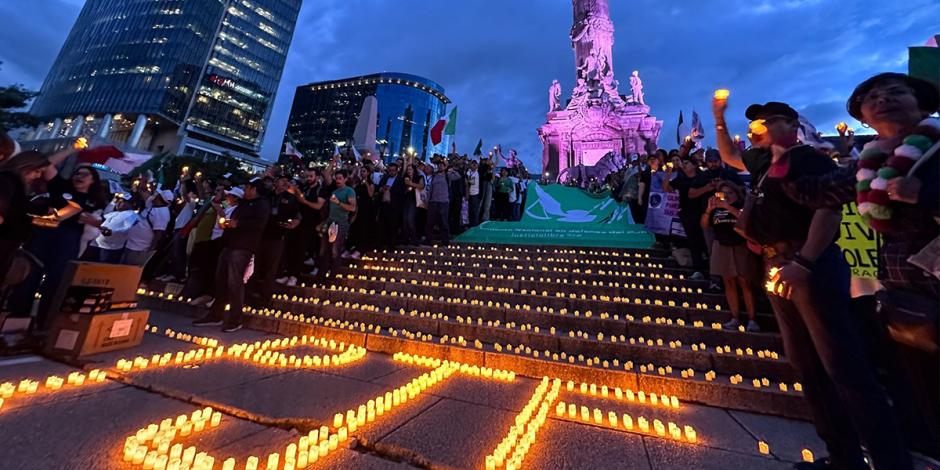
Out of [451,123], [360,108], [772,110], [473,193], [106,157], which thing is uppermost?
[360,108]

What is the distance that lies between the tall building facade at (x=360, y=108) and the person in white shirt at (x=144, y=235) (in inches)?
3568

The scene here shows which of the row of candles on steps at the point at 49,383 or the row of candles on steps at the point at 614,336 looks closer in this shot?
the row of candles on steps at the point at 49,383

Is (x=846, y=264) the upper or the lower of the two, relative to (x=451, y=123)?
lower

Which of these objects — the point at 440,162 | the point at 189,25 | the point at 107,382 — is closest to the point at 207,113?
the point at 189,25

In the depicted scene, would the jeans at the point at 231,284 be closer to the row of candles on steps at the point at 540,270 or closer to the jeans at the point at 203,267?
the jeans at the point at 203,267

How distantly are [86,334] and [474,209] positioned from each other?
8920 mm

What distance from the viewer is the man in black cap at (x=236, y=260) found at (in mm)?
4992

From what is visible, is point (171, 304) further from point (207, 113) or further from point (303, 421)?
point (207, 113)

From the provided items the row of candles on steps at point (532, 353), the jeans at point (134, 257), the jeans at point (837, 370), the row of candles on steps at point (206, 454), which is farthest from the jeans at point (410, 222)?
the jeans at point (837, 370)

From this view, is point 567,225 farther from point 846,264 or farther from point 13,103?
point 13,103

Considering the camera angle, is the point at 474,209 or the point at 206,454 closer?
the point at 206,454

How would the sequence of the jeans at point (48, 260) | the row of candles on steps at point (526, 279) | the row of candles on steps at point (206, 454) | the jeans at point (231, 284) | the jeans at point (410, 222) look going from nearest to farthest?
the row of candles on steps at point (206, 454), the jeans at point (48, 260), the jeans at point (231, 284), the row of candles on steps at point (526, 279), the jeans at point (410, 222)

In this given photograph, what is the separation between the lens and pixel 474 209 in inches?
441

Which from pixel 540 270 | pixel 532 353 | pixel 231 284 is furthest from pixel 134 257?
pixel 540 270
